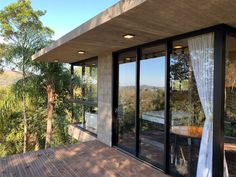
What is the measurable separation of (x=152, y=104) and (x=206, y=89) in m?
1.22

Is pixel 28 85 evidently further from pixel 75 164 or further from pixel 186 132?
pixel 186 132

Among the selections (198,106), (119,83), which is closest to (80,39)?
(119,83)

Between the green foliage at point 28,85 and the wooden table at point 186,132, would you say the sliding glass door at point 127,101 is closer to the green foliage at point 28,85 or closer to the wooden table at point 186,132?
the wooden table at point 186,132

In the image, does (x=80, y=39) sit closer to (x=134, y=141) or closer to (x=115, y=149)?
(x=134, y=141)

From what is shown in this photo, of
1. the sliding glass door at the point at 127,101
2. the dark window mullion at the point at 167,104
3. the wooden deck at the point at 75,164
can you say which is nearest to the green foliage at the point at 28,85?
the sliding glass door at the point at 127,101

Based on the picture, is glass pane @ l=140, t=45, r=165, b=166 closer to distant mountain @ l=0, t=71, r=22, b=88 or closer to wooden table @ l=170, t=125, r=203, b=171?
wooden table @ l=170, t=125, r=203, b=171

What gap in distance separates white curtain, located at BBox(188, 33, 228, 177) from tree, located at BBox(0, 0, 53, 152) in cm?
591

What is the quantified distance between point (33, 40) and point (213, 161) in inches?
265

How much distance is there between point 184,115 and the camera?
11.2ft

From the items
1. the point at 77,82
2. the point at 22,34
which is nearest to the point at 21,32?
the point at 22,34

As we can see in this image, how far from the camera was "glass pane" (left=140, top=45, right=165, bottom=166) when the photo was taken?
12.6 feet

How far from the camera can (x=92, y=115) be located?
6.52 m

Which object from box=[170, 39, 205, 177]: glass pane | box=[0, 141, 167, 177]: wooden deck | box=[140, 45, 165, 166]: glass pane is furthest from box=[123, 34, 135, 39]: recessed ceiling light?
box=[0, 141, 167, 177]: wooden deck

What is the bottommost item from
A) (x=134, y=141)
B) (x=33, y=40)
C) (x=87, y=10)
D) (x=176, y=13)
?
(x=134, y=141)
